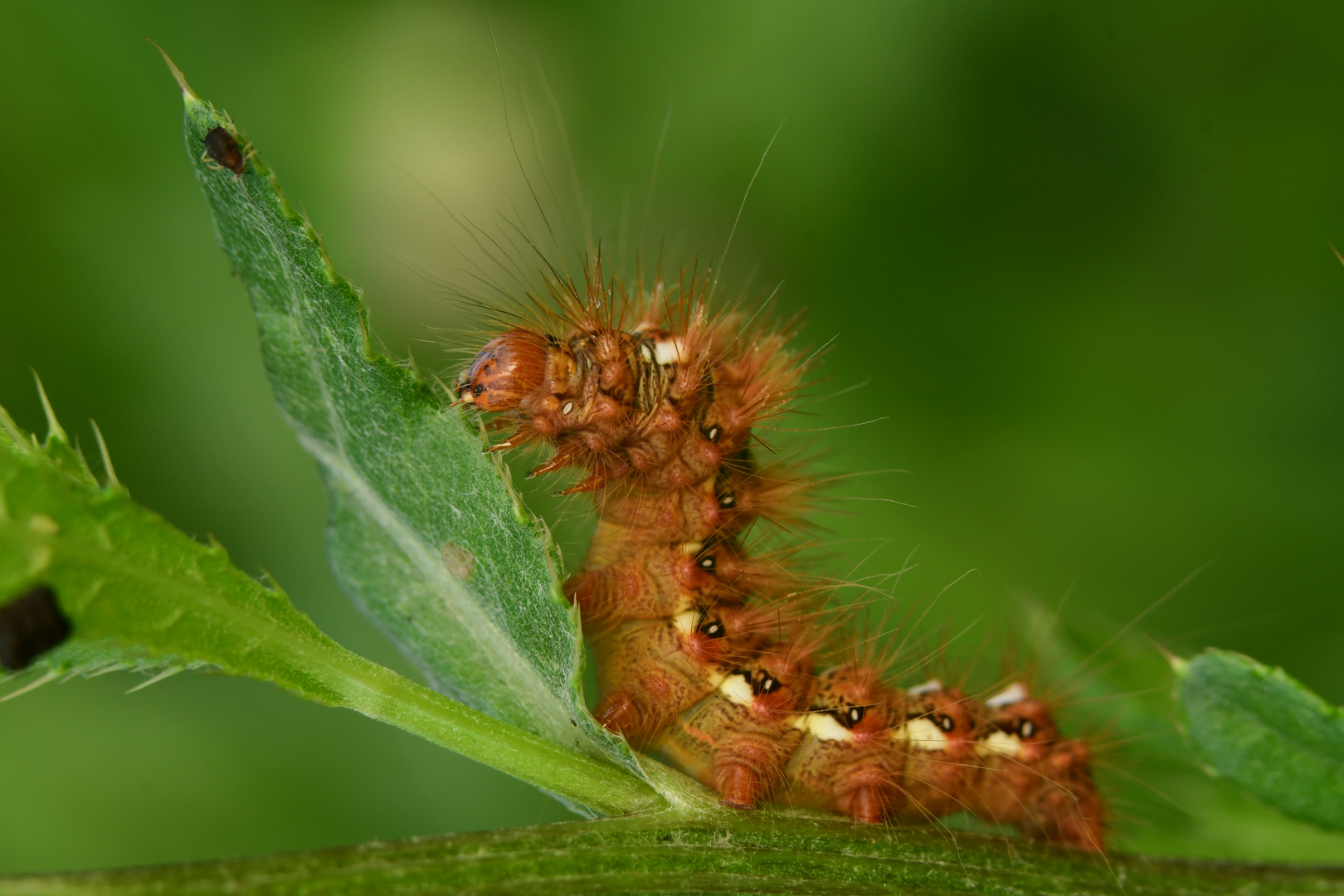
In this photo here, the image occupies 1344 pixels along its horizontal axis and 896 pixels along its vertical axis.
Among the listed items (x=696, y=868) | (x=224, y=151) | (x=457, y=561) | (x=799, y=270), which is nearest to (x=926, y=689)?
(x=696, y=868)

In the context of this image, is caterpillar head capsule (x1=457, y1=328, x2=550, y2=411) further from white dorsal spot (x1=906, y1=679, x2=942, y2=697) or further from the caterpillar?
white dorsal spot (x1=906, y1=679, x2=942, y2=697)

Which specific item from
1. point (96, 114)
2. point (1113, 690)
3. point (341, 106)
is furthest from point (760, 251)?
point (96, 114)

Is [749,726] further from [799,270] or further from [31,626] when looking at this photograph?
[799,270]

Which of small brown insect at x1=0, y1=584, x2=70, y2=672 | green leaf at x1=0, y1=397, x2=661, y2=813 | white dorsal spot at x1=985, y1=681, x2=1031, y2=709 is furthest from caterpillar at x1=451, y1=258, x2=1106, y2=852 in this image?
small brown insect at x1=0, y1=584, x2=70, y2=672

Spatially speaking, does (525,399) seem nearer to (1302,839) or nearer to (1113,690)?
(1113,690)

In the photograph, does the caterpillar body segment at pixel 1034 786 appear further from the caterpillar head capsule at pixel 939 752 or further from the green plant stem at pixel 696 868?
the green plant stem at pixel 696 868
